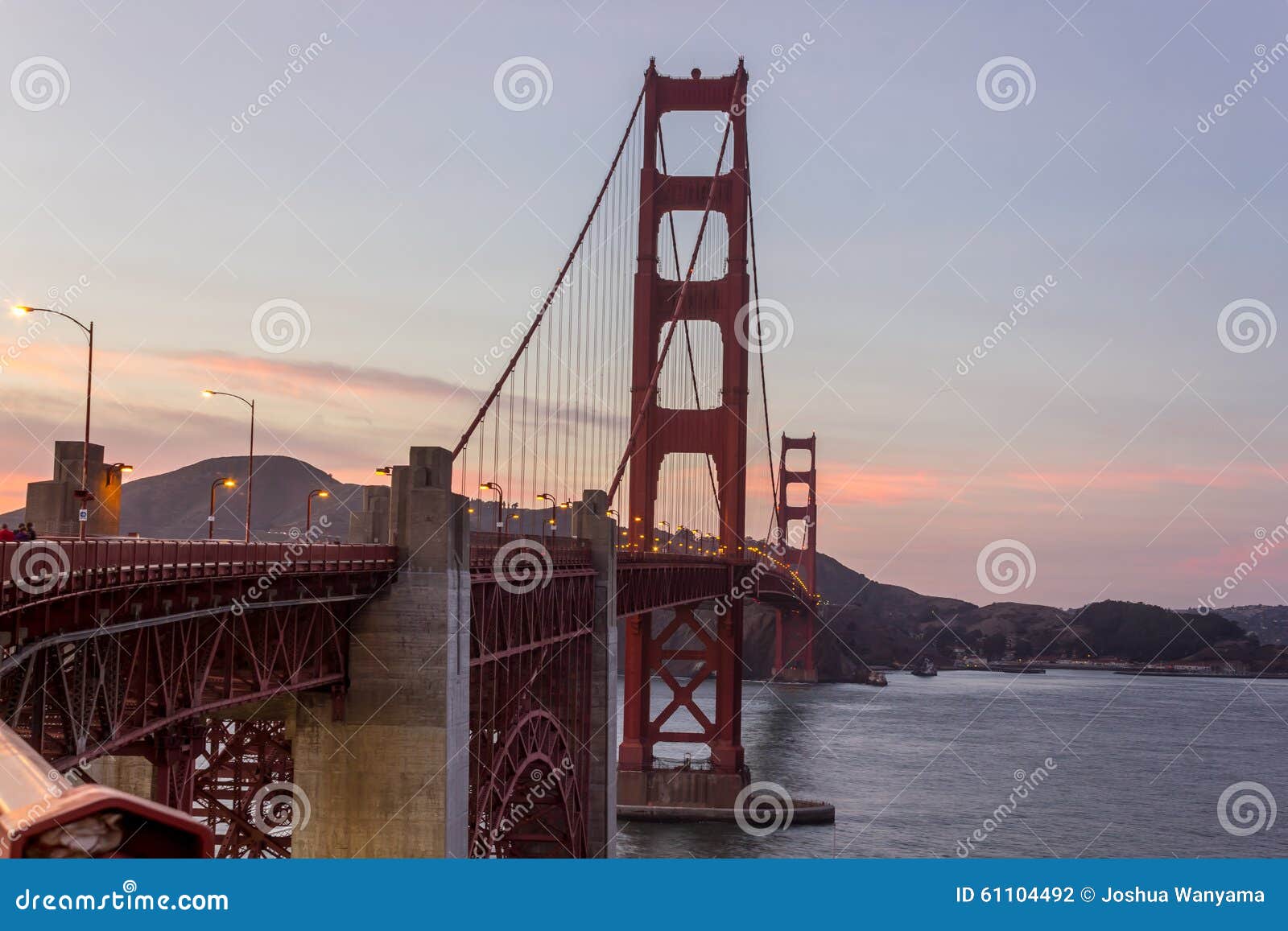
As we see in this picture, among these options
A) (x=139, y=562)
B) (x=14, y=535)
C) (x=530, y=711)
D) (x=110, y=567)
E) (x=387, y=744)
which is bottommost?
(x=387, y=744)

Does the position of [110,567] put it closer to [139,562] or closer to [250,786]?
[139,562]

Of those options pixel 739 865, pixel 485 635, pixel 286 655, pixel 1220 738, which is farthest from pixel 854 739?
pixel 739 865

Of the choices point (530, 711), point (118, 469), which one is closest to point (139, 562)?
point (118, 469)

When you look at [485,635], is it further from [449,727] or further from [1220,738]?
[1220,738]

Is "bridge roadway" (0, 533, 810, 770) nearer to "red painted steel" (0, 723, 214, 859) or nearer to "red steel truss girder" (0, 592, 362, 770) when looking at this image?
"red steel truss girder" (0, 592, 362, 770)

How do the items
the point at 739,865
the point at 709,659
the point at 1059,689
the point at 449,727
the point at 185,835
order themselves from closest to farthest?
1. the point at 185,835
2. the point at 739,865
3. the point at 449,727
4. the point at 709,659
5. the point at 1059,689

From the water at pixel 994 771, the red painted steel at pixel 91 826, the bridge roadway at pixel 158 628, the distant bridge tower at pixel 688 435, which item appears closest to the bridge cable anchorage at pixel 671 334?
the distant bridge tower at pixel 688 435
